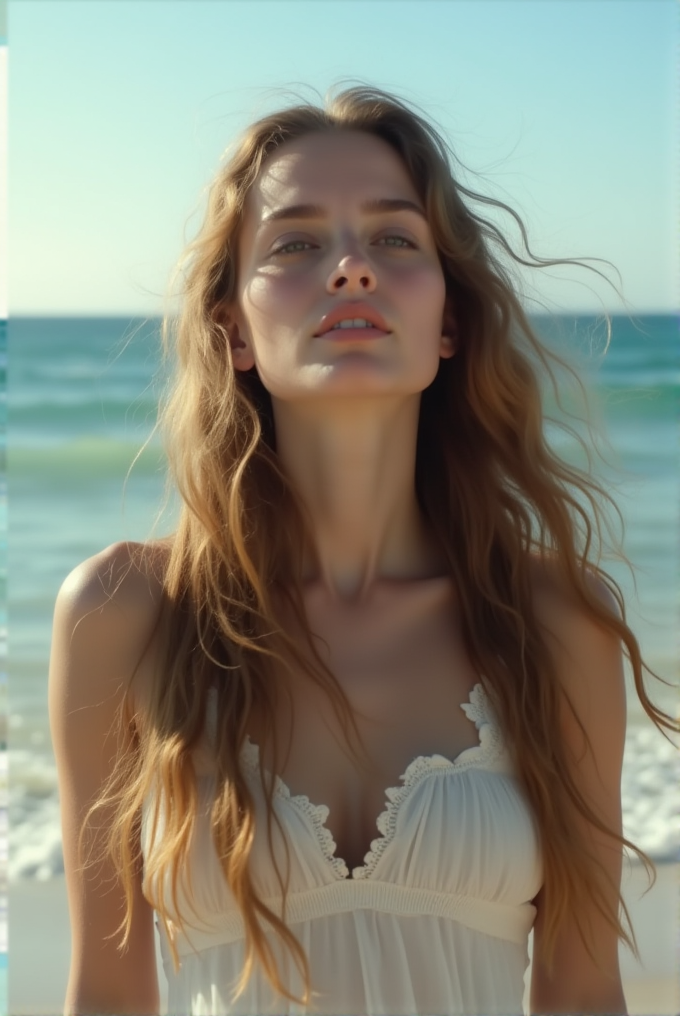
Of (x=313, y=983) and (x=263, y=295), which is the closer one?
(x=313, y=983)

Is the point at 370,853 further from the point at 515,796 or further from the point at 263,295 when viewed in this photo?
the point at 263,295

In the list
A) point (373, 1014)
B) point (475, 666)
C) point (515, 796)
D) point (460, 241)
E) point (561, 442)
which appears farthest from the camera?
point (561, 442)

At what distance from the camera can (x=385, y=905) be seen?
6.48 feet

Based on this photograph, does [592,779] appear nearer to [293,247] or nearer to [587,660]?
[587,660]

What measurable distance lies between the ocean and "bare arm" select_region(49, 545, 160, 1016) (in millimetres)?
190

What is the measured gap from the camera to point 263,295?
2.22m

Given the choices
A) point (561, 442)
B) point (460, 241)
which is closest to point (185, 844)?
point (460, 241)

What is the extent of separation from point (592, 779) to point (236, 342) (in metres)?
1.13

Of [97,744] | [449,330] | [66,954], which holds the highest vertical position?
[449,330]

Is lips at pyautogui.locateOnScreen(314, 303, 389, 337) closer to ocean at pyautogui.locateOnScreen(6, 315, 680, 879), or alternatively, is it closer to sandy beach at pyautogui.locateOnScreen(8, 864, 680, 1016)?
ocean at pyautogui.locateOnScreen(6, 315, 680, 879)

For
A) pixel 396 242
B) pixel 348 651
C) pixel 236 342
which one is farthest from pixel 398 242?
pixel 348 651

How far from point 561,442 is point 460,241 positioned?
8.79 m

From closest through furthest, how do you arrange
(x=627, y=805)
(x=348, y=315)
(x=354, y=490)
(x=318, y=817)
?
(x=318, y=817)
(x=348, y=315)
(x=354, y=490)
(x=627, y=805)

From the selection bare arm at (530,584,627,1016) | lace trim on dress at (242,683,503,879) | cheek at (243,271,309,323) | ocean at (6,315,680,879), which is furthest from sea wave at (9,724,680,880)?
cheek at (243,271,309,323)
